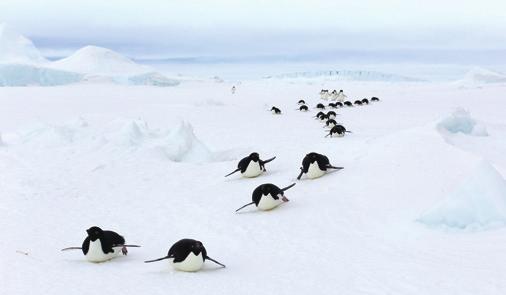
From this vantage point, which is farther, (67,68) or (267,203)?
(67,68)

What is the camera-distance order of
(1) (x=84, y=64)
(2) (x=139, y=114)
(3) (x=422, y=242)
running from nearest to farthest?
(3) (x=422, y=242)
(2) (x=139, y=114)
(1) (x=84, y=64)

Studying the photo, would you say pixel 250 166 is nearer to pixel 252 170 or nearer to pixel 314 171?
pixel 252 170

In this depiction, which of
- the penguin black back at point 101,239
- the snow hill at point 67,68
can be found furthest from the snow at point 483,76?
the penguin black back at point 101,239

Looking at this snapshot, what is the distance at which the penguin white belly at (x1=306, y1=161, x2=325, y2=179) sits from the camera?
9031 millimetres

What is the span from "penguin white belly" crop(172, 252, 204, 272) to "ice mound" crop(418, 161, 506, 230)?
2770 mm

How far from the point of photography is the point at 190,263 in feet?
16.9

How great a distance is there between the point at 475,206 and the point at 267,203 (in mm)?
2874

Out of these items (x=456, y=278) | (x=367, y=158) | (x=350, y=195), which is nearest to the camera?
(x=456, y=278)

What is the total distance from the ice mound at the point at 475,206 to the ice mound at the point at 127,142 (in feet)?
23.5

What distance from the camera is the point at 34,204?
8.68 meters

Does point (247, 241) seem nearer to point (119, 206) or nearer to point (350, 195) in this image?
point (350, 195)

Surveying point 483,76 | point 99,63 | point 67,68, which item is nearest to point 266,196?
point 67,68

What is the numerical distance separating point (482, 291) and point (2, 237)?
5.61 m

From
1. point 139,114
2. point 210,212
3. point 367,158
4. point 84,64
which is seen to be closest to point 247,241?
point 210,212
